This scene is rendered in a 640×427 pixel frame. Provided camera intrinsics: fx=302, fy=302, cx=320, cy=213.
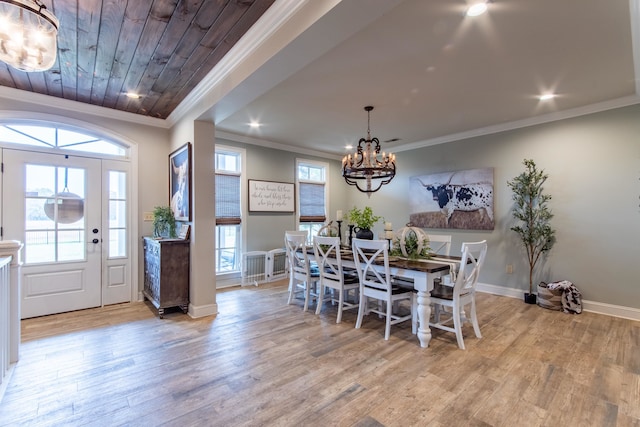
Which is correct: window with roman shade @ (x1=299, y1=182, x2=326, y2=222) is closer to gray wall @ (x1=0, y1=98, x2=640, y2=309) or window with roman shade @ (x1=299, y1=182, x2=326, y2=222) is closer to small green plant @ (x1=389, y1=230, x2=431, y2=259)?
gray wall @ (x1=0, y1=98, x2=640, y2=309)

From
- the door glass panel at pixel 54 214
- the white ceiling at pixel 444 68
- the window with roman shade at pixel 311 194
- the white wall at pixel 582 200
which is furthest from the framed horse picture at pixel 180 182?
the white wall at pixel 582 200

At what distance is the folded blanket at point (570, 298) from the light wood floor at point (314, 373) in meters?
0.27

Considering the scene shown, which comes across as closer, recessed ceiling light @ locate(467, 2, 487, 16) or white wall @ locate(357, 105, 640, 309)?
recessed ceiling light @ locate(467, 2, 487, 16)

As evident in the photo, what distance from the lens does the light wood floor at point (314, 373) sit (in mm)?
1901

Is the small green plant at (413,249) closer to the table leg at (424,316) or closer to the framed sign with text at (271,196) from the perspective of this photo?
the table leg at (424,316)

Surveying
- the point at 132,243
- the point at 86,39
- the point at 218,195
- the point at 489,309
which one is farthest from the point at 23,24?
the point at 489,309

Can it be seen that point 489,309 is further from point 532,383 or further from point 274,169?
point 274,169

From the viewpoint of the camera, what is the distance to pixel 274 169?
5785 mm

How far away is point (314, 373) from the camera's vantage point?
2.38 meters

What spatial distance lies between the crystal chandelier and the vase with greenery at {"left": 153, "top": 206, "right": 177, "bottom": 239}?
2.32m

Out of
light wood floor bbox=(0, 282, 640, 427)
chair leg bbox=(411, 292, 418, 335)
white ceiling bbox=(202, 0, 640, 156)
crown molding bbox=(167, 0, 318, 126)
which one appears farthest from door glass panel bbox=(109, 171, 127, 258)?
chair leg bbox=(411, 292, 418, 335)

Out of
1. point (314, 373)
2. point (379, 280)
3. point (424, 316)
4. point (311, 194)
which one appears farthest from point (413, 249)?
point (311, 194)

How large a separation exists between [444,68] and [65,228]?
4.67 m

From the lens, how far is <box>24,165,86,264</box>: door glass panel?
11.6 feet
